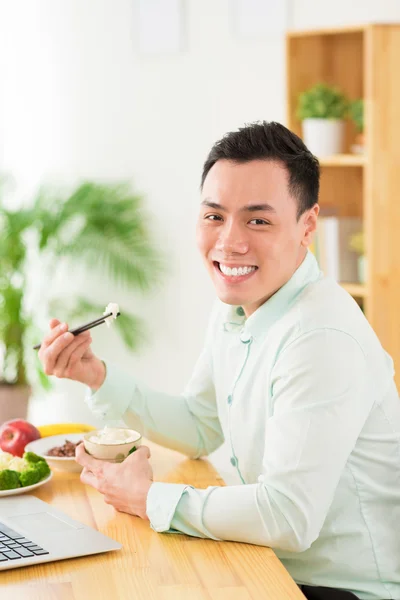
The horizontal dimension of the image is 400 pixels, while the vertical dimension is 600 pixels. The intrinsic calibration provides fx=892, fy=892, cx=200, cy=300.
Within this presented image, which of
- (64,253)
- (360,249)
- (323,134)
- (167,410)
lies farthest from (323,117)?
(167,410)

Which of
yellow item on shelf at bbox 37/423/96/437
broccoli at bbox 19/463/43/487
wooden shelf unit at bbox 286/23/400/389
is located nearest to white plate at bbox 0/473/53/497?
broccoli at bbox 19/463/43/487

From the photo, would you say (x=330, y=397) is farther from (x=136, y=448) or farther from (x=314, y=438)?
(x=136, y=448)

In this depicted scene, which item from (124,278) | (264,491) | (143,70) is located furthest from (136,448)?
(143,70)

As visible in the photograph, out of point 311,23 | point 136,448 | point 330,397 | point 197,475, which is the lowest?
point 197,475

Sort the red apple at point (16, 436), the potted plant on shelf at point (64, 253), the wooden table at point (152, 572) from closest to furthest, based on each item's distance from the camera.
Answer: the wooden table at point (152, 572), the red apple at point (16, 436), the potted plant on shelf at point (64, 253)

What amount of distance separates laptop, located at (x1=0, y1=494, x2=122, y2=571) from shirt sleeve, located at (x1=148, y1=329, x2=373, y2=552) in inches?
4.9

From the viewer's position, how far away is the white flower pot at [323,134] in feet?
11.9

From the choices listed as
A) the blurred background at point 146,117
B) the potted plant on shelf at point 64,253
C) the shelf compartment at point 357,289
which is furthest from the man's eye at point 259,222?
the potted plant on shelf at point 64,253

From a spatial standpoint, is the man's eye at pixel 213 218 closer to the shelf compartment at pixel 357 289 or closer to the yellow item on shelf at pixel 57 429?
the yellow item on shelf at pixel 57 429

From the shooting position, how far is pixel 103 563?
1355 mm

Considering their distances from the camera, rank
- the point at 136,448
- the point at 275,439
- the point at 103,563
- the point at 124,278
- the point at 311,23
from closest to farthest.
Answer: the point at 103,563 → the point at 275,439 → the point at 136,448 → the point at 311,23 → the point at 124,278

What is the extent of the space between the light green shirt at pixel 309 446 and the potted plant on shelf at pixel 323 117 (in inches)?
77.2

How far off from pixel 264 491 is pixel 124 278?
9.28 feet

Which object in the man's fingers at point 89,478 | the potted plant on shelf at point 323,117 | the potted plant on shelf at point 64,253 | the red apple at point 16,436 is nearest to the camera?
the man's fingers at point 89,478
